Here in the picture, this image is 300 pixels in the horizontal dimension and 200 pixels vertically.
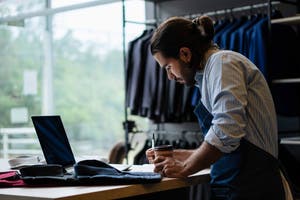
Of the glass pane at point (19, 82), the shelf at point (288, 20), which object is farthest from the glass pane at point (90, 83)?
the shelf at point (288, 20)

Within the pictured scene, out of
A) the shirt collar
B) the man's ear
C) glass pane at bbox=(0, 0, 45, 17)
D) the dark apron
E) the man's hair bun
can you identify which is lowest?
the dark apron

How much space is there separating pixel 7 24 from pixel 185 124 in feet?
8.17

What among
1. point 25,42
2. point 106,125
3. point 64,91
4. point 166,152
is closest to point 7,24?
point 25,42

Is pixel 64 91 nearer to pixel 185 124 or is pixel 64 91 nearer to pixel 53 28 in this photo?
pixel 53 28

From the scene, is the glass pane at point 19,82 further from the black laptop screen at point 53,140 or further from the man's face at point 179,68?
the man's face at point 179,68

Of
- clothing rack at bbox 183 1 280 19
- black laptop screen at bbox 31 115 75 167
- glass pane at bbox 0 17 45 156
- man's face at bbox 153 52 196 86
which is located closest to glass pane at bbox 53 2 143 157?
glass pane at bbox 0 17 45 156

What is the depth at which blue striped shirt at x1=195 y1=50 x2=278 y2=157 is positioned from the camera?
5.88ft

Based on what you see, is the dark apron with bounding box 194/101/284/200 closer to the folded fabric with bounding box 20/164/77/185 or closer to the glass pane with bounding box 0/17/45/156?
the folded fabric with bounding box 20/164/77/185

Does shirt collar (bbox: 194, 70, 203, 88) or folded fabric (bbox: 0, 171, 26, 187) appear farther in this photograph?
shirt collar (bbox: 194, 70, 203, 88)

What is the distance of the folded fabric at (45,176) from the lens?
69.9 inches

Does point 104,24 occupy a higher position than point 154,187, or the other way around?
point 104,24

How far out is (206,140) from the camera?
183cm

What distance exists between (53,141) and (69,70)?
4137mm

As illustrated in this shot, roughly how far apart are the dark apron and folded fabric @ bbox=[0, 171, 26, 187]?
706 mm
